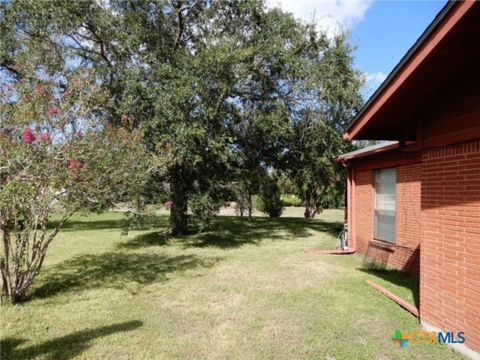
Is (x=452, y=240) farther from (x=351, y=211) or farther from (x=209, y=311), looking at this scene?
(x=351, y=211)

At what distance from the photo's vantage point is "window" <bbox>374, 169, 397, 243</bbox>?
838 cm

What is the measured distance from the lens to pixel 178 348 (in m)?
4.11

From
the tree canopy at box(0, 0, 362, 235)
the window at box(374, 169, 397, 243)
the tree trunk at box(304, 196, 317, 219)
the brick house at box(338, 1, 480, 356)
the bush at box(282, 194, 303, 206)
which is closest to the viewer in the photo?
the brick house at box(338, 1, 480, 356)

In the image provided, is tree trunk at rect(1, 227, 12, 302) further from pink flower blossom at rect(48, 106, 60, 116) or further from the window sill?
the window sill

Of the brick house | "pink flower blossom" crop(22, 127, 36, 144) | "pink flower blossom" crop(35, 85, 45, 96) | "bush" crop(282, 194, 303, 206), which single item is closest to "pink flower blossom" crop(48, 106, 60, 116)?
"pink flower blossom" crop(35, 85, 45, 96)

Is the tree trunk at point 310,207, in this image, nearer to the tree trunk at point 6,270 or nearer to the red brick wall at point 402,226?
the red brick wall at point 402,226

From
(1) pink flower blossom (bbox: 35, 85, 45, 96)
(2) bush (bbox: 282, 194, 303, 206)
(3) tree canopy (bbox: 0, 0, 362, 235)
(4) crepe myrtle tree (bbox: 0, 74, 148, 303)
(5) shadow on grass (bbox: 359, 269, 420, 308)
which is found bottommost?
(5) shadow on grass (bbox: 359, 269, 420, 308)

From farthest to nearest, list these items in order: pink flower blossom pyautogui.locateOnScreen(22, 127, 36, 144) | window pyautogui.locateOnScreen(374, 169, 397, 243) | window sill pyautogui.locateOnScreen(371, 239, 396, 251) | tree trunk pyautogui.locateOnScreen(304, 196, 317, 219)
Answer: tree trunk pyautogui.locateOnScreen(304, 196, 317, 219)
window pyautogui.locateOnScreen(374, 169, 397, 243)
window sill pyautogui.locateOnScreen(371, 239, 396, 251)
pink flower blossom pyautogui.locateOnScreen(22, 127, 36, 144)

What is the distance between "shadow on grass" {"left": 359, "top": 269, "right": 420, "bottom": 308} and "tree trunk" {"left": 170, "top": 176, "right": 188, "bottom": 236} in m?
6.60

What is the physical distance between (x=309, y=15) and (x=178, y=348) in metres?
12.6

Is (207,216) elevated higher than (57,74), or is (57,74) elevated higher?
(57,74)

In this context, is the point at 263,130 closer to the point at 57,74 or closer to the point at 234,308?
the point at 57,74

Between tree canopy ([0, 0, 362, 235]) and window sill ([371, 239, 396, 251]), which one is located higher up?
tree canopy ([0, 0, 362, 235])

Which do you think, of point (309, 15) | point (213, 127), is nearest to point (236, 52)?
point (213, 127)
